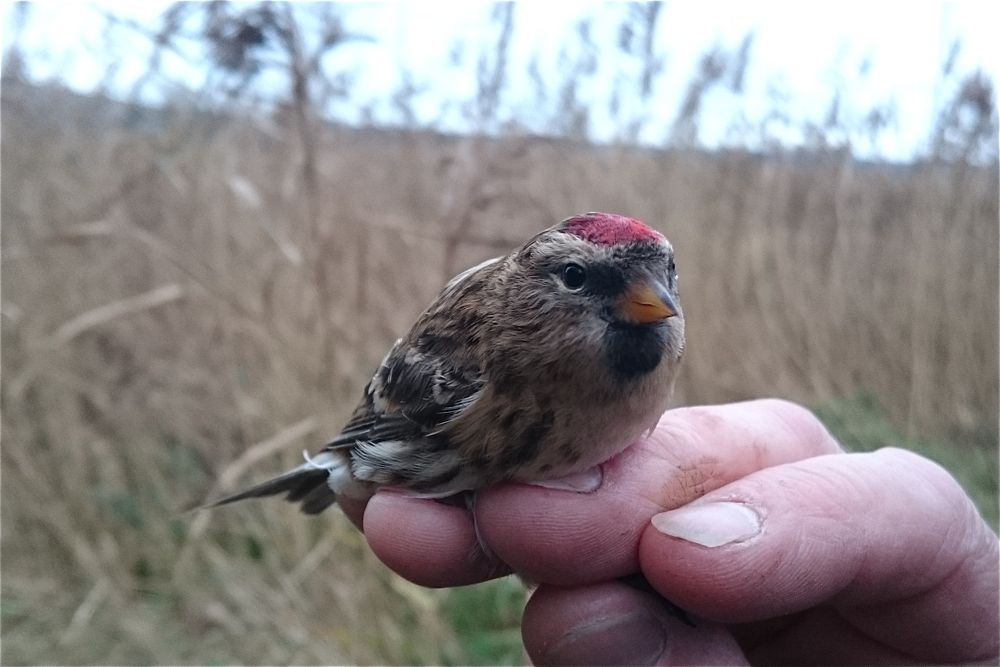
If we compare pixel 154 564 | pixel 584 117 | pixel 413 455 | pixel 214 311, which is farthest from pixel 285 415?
pixel 584 117

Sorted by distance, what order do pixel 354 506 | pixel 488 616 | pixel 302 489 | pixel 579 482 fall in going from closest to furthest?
pixel 579 482 → pixel 354 506 → pixel 302 489 → pixel 488 616

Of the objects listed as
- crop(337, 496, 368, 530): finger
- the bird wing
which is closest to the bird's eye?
the bird wing

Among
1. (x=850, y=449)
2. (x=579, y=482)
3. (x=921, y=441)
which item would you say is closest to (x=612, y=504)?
(x=579, y=482)

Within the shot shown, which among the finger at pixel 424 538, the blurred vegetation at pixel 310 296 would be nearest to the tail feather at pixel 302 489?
the finger at pixel 424 538

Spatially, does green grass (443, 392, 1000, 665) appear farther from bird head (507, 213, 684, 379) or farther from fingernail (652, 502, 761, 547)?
bird head (507, 213, 684, 379)

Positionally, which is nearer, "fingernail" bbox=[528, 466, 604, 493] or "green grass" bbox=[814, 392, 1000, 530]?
"fingernail" bbox=[528, 466, 604, 493]

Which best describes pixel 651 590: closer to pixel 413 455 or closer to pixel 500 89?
pixel 413 455

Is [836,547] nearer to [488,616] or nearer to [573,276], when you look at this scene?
[573,276]

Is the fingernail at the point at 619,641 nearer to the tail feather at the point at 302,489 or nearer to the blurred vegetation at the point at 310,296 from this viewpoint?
the tail feather at the point at 302,489

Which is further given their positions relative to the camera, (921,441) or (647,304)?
(921,441)
